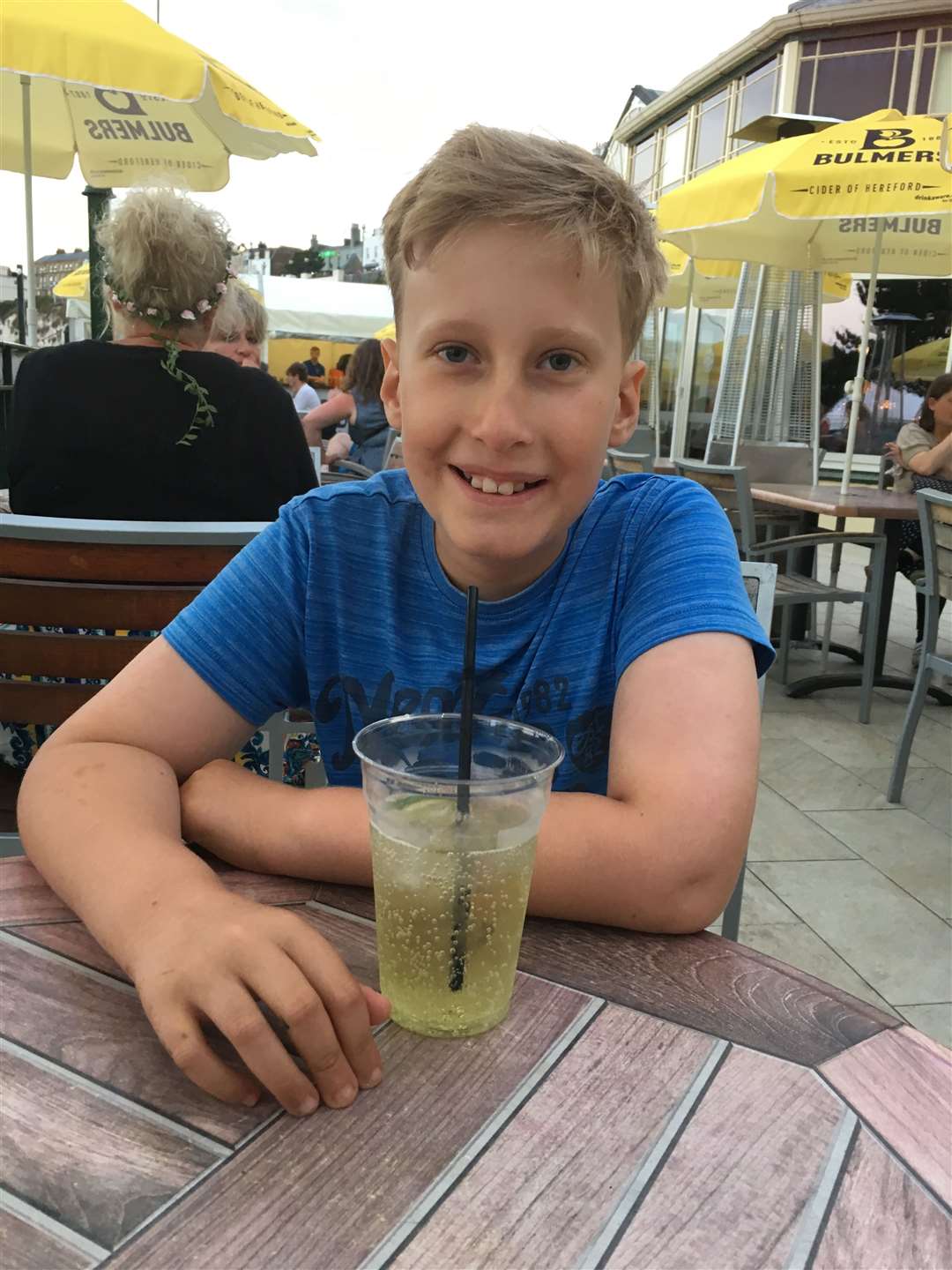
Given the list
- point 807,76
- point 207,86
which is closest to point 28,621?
point 207,86

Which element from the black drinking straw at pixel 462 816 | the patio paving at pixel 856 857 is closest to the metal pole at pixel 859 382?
the patio paving at pixel 856 857

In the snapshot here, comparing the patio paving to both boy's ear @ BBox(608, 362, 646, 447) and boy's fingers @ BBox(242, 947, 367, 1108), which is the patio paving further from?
boy's fingers @ BBox(242, 947, 367, 1108)

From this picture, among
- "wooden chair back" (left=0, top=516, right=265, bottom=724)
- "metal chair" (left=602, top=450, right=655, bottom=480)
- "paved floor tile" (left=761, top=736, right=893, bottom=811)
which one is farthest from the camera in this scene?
"metal chair" (left=602, top=450, right=655, bottom=480)

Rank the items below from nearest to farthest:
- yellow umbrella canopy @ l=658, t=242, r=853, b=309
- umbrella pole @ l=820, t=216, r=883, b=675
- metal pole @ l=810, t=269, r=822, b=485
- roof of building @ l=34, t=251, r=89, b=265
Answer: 1. umbrella pole @ l=820, t=216, r=883, b=675
2. metal pole @ l=810, t=269, r=822, b=485
3. yellow umbrella canopy @ l=658, t=242, r=853, b=309
4. roof of building @ l=34, t=251, r=89, b=265

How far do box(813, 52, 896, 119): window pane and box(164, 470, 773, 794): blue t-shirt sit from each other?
52.4 feet

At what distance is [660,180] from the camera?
19.8 m

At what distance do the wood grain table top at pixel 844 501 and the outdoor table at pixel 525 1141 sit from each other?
3.42 meters

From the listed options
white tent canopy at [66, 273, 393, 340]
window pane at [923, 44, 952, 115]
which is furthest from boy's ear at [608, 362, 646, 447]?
window pane at [923, 44, 952, 115]

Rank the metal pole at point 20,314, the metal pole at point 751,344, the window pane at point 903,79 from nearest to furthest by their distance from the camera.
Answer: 1. the metal pole at point 751,344
2. the metal pole at point 20,314
3. the window pane at point 903,79

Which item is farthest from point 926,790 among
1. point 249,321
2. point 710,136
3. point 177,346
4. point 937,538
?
point 710,136

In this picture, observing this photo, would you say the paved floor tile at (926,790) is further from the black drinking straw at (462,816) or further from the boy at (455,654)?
the black drinking straw at (462,816)

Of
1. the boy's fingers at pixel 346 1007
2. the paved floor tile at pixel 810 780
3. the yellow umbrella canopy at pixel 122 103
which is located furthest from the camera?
the yellow umbrella canopy at pixel 122 103

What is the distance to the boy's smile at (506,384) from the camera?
97cm

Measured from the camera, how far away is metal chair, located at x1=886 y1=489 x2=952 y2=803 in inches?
119
